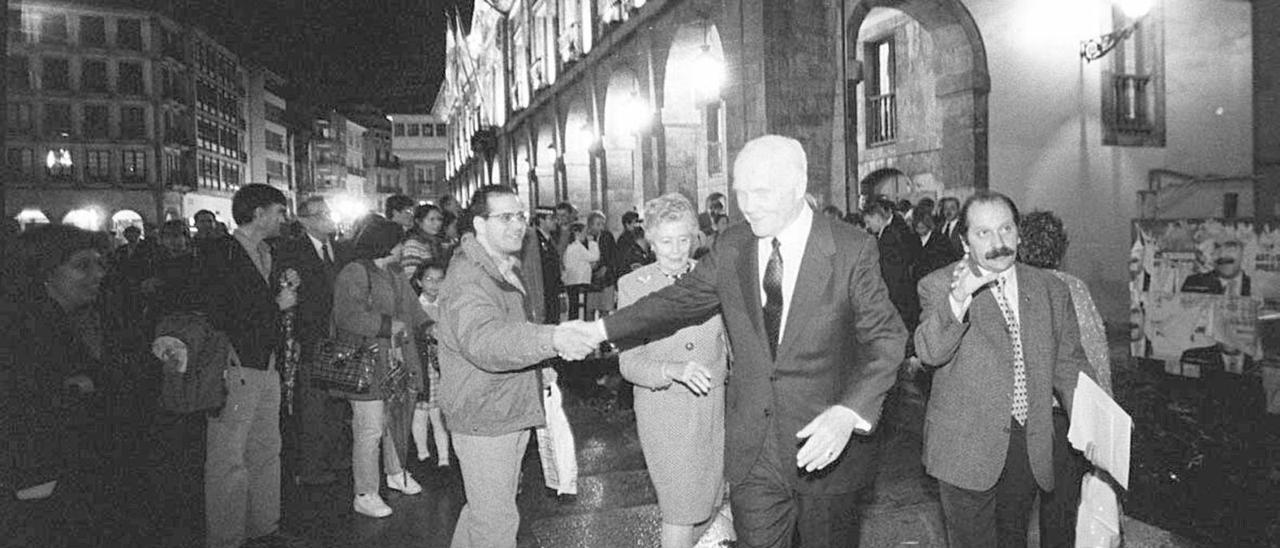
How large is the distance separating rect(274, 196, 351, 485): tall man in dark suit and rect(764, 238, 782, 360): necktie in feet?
12.1

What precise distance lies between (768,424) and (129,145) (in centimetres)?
6866

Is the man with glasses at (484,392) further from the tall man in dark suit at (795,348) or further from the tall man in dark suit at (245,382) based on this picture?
the tall man in dark suit at (245,382)

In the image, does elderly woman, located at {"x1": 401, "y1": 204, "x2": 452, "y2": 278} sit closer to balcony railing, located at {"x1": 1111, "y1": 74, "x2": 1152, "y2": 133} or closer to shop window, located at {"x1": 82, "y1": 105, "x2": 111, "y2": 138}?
balcony railing, located at {"x1": 1111, "y1": 74, "x2": 1152, "y2": 133}

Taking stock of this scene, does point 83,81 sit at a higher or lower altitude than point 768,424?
higher

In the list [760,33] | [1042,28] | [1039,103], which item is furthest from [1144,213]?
[760,33]

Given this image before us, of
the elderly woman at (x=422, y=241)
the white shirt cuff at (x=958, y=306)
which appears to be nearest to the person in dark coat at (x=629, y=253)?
the elderly woman at (x=422, y=241)

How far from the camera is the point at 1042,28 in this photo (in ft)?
48.0

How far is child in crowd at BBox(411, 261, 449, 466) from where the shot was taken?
7.30 meters

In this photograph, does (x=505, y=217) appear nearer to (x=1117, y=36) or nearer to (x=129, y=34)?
(x=1117, y=36)

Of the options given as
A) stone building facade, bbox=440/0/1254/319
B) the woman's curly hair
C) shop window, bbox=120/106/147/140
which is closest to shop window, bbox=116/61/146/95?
shop window, bbox=120/106/147/140

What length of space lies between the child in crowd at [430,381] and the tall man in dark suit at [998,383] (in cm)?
454

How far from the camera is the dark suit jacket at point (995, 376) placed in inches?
142

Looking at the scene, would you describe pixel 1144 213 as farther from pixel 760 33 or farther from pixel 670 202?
pixel 670 202

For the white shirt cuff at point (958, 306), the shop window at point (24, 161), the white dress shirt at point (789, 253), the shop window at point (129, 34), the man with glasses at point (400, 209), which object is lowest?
the white shirt cuff at point (958, 306)
